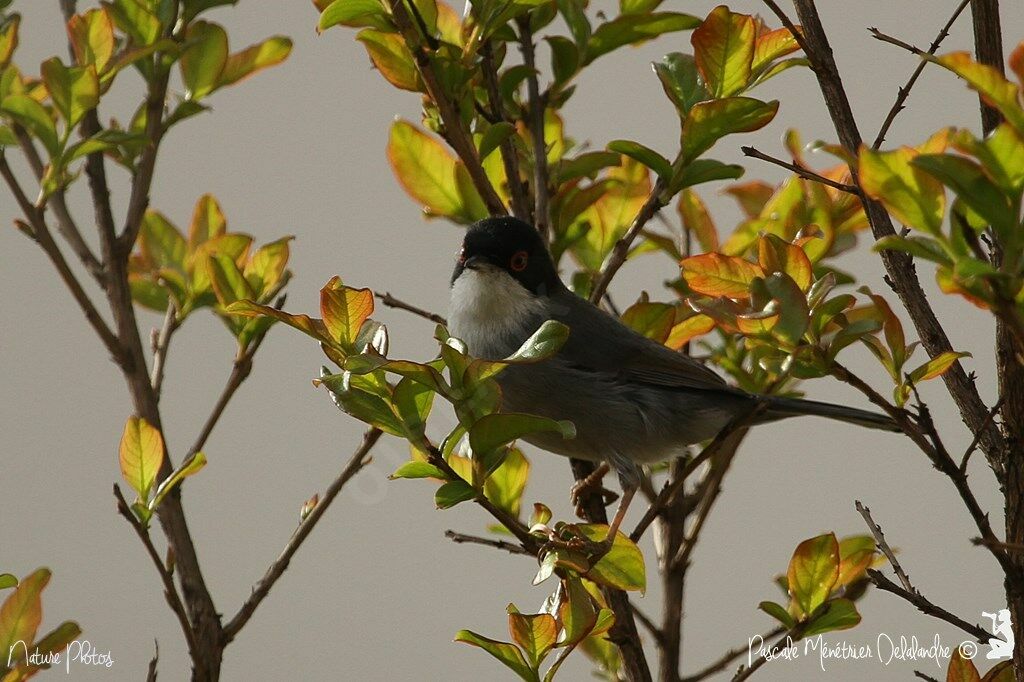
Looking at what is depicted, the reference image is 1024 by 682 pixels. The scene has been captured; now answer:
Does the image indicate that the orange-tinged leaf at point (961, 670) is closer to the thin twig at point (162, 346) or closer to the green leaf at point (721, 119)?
the green leaf at point (721, 119)

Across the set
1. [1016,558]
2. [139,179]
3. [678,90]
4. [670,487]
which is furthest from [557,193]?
[1016,558]

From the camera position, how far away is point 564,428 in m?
1.03

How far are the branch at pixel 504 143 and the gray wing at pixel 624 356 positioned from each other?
383 mm

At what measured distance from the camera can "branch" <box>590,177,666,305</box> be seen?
142 cm

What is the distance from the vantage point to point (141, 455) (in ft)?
4.41

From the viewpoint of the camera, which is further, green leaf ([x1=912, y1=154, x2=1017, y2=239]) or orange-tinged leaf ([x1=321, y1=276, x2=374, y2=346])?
orange-tinged leaf ([x1=321, y1=276, x2=374, y2=346])

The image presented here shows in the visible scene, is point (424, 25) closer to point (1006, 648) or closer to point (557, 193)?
point (557, 193)

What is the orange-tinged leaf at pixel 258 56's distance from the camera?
5.45 feet

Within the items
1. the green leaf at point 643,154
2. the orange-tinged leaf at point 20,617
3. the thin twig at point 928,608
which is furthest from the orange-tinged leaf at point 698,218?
the orange-tinged leaf at point 20,617

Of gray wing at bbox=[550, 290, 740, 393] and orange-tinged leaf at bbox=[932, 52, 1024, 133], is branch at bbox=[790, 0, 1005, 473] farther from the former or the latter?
gray wing at bbox=[550, 290, 740, 393]

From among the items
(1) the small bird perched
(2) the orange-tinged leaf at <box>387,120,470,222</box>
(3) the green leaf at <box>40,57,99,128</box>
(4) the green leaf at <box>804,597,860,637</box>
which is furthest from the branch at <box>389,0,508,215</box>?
(4) the green leaf at <box>804,597,860,637</box>

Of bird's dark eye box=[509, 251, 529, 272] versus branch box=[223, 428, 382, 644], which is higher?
bird's dark eye box=[509, 251, 529, 272]

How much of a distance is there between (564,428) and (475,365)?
0.35 ft

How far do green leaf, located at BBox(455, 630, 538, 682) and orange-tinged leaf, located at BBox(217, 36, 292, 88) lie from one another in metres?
0.97
